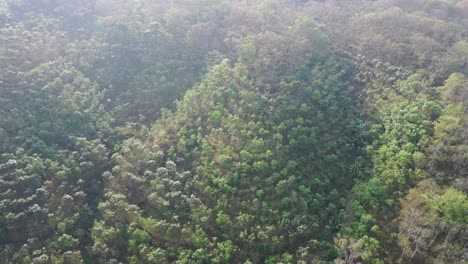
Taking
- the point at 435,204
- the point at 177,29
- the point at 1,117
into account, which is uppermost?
the point at 177,29

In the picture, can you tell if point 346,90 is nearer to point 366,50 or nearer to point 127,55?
point 366,50

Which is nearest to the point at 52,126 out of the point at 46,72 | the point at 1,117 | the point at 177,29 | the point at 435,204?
the point at 1,117

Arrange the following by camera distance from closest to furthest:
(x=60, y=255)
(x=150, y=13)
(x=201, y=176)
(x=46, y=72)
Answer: (x=60, y=255) < (x=201, y=176) < (x=46, y=72) < (x=150, y=13)

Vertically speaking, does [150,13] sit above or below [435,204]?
above

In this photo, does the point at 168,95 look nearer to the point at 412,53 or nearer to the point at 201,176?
the point at 201,176

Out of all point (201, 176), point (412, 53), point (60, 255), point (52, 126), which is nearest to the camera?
point (60, 255)

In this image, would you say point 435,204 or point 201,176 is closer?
point 435,204

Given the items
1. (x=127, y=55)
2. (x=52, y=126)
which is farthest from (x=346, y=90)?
(x=52, y=126)
